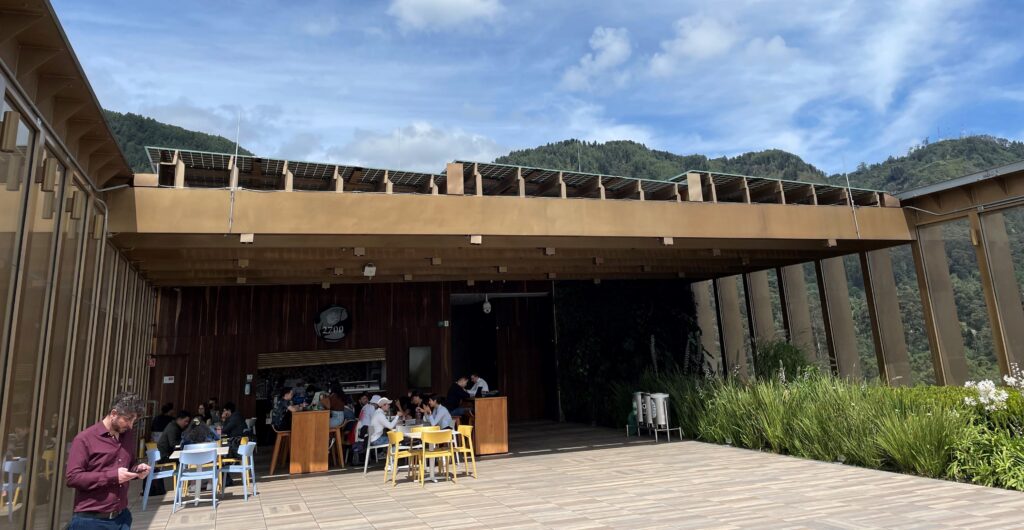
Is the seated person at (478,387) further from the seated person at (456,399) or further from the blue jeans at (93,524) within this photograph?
the blue jeans at (93,524)

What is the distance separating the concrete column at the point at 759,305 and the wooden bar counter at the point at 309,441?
9943 mm

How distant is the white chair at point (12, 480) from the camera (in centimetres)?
346

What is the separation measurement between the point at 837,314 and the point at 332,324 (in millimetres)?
11212

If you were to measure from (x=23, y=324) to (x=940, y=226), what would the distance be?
41.8 feet

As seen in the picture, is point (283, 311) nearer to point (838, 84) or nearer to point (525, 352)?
point (525, 352)

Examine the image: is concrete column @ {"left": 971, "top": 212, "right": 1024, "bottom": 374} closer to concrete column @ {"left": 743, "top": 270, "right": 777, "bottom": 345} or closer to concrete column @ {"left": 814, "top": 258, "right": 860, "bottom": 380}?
concrete column @ {"left": 814, "top": 258, "right": 860, "bottom": 380}

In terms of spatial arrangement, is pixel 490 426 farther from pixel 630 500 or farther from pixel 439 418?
pixel 630 500

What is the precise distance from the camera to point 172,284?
1097 cm

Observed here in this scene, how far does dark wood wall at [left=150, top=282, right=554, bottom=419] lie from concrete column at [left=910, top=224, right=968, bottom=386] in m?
8.46

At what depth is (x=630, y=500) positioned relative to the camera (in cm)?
547

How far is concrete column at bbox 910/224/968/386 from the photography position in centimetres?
934

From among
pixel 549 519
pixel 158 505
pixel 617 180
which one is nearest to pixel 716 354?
pixel 617 180

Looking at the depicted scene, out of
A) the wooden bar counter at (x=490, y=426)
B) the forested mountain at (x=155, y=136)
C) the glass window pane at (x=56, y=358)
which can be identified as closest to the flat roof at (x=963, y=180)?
the wooden bar counter at (x=490, y=426)

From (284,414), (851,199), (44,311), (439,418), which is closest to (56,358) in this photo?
(44,311)
